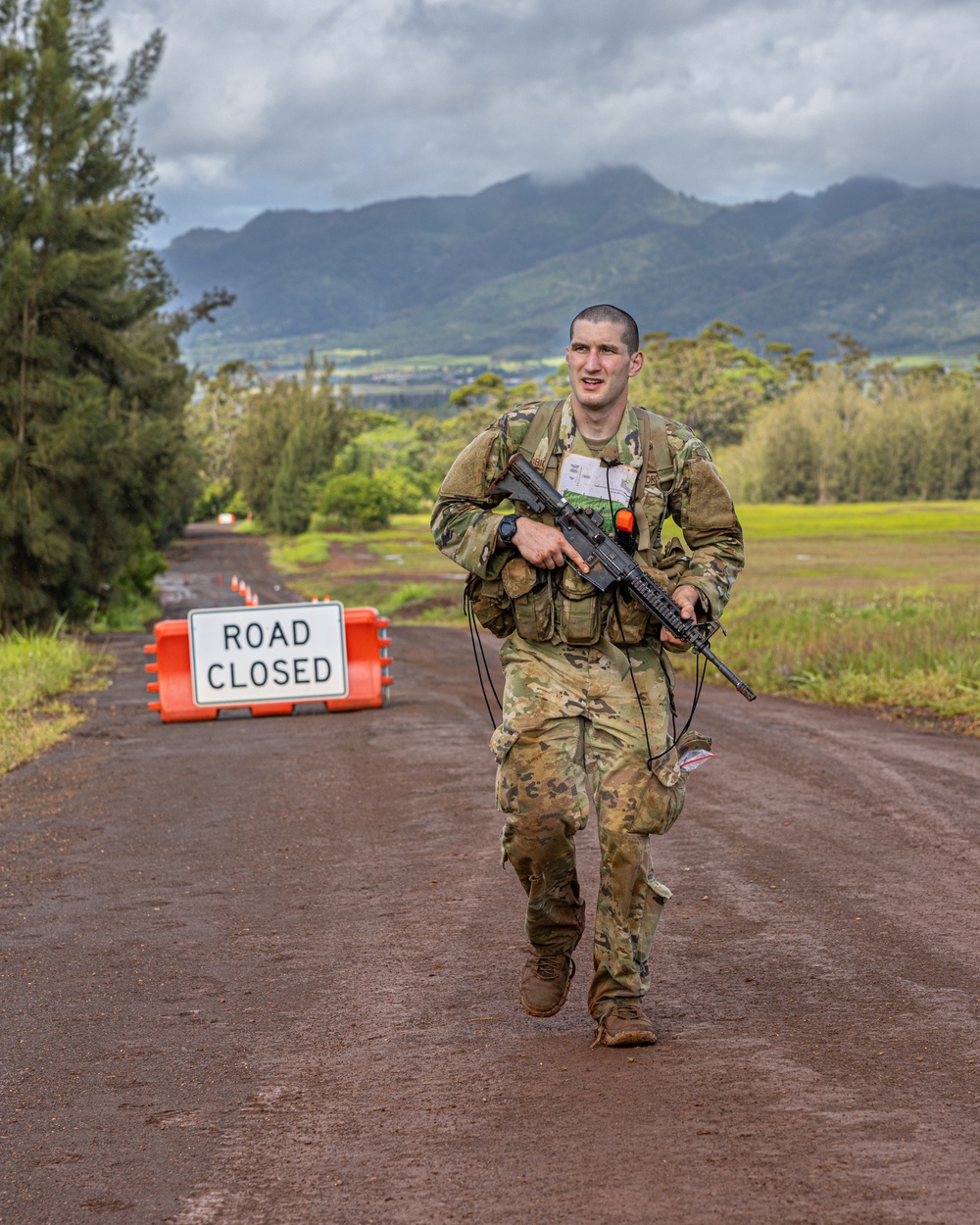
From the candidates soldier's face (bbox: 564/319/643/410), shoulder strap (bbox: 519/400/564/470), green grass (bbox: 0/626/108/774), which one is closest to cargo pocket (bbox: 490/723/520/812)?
shoulder strap (bbox: 519/400/564/470)

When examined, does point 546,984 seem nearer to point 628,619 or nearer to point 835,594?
point 628,619

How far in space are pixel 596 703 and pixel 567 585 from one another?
0.40 meters

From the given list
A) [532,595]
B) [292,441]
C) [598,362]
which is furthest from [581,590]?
[292,441]

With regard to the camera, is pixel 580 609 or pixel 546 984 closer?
pixel 580 609

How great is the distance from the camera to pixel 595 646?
4996 mm

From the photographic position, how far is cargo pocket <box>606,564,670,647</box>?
4934mm

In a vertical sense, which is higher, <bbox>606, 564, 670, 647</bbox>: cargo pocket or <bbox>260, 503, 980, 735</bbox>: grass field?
<bbox>606, 564, 670, 647</bbox>: cargo pocket

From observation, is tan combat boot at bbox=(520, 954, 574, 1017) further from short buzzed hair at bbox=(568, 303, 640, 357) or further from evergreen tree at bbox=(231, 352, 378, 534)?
evergreen tree at bbox=(231, 352, 378, 534)

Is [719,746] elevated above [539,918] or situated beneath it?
situated beneath

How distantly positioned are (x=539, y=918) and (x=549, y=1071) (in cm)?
62

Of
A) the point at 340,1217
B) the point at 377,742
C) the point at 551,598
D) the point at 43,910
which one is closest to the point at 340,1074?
the point at 340,1217

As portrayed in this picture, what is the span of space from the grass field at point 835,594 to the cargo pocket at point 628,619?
9.28m

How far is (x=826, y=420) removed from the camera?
95062 mm

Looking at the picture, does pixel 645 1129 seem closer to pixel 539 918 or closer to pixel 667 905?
pixel 539 918
